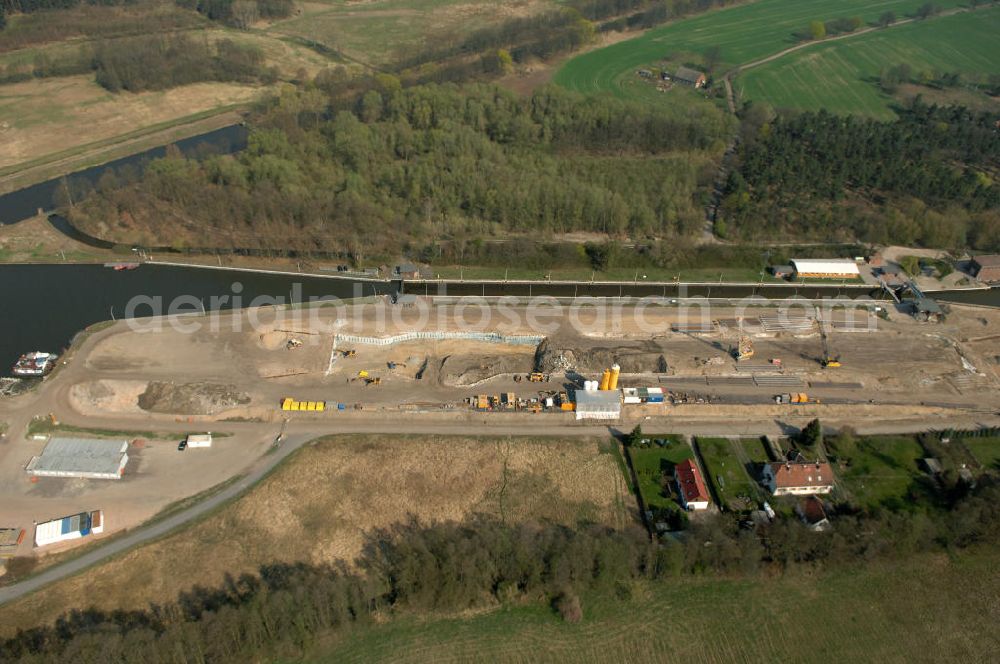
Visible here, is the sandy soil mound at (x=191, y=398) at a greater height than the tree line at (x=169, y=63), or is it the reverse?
the tree line at (x=169, y=63)

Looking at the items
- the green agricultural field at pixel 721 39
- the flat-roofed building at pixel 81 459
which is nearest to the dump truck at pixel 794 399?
the flat-roofed building at pixel 81 459

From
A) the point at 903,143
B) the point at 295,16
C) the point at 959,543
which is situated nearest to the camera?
the point at 959,543

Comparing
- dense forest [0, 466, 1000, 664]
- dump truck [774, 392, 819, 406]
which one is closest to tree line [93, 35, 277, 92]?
dense forest [0, 466, 1000, 664]

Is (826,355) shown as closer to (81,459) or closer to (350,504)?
(350,504)

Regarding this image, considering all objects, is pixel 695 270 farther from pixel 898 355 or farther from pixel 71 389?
pixel 71 389

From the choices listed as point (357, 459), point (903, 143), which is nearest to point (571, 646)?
point (357, 459)

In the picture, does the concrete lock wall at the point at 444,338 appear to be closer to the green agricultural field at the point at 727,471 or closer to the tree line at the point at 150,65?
the green agricultural field at the point at 727,471

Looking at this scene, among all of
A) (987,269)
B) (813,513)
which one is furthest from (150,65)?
(987,269)
